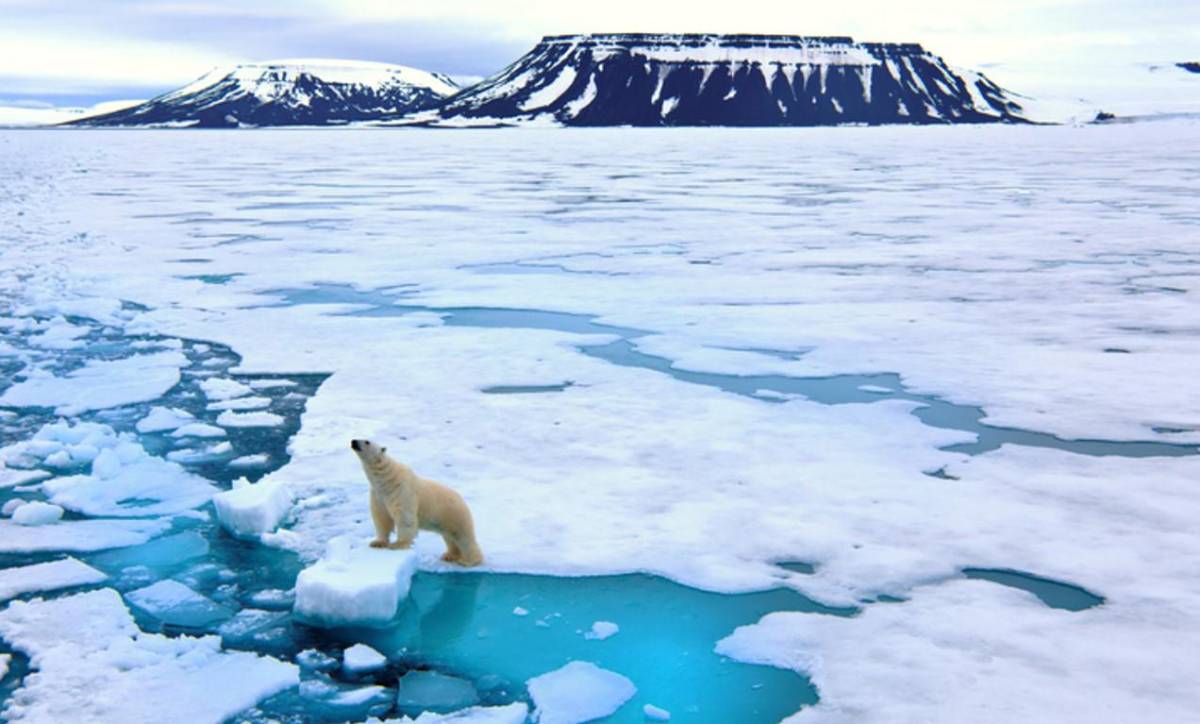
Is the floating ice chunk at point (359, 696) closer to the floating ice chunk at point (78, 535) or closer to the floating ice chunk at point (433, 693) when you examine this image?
the floating ice chunk at point (433, 693)

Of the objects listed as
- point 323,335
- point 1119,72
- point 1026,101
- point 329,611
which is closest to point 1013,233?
point 323,335

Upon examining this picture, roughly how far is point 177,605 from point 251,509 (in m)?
0.64

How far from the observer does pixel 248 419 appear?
6.30 metres

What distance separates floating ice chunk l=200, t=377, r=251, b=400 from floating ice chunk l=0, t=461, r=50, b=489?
1.51 meters

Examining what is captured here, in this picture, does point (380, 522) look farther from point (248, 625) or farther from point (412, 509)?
point (248, 625)

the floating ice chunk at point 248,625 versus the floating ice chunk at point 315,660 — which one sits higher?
the floating ice chunk at point 248,625

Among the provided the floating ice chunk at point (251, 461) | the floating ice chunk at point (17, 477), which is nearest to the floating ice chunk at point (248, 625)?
the floating ice chunk at point (251, 461)

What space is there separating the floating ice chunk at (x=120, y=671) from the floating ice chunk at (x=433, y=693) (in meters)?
0.38

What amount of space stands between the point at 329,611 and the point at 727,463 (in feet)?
8.12

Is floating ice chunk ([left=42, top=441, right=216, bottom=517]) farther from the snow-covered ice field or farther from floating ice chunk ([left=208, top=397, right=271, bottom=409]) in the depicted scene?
floating ice chunk ([left=208, top=397, right=271, bottom=409])

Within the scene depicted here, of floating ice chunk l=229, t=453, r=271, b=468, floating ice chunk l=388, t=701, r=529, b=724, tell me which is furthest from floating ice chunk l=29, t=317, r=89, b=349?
floating ice chunk l=388, t=701, r=529, b=724

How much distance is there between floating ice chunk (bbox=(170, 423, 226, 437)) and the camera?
237 inches

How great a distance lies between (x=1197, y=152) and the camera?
43812 mm

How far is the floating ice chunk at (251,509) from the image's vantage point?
457cm
